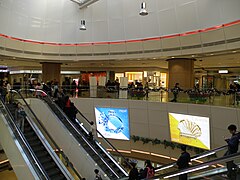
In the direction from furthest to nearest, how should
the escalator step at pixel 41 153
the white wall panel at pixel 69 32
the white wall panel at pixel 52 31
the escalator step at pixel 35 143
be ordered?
the white wall panel at pixel 69 32 < the white wall panel at pixel 52 31 < the escalator step at pixel 35 143 < the escalator step at pixel 41 153

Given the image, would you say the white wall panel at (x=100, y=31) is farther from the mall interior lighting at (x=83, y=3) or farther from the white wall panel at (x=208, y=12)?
the white wall panel at (x=208, y=12)

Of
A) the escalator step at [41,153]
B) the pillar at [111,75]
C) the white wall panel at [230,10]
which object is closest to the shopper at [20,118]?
the escalator step at [41,153]

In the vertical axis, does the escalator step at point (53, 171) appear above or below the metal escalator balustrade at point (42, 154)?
below

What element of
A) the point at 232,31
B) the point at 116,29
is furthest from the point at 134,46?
the point at 232,31

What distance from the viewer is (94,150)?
1066 centimetres

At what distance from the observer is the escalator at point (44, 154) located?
8.20 m

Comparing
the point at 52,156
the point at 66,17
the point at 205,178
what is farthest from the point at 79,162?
the point at 66,17

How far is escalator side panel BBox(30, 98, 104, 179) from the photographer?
10.5m

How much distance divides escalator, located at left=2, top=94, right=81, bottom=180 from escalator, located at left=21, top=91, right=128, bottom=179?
1988mm

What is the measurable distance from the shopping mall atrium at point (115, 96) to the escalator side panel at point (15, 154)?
4cm

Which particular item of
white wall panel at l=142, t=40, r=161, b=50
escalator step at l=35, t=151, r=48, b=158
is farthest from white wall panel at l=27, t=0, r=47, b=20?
escalator step at l=35, t=151, r=48, b=158

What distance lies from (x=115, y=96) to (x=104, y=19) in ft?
22.7

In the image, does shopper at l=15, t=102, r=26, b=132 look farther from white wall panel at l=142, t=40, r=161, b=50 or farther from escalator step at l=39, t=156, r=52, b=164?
white wall panel at l=142, t=40, r=161, b=50

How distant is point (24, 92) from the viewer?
14.4 m
